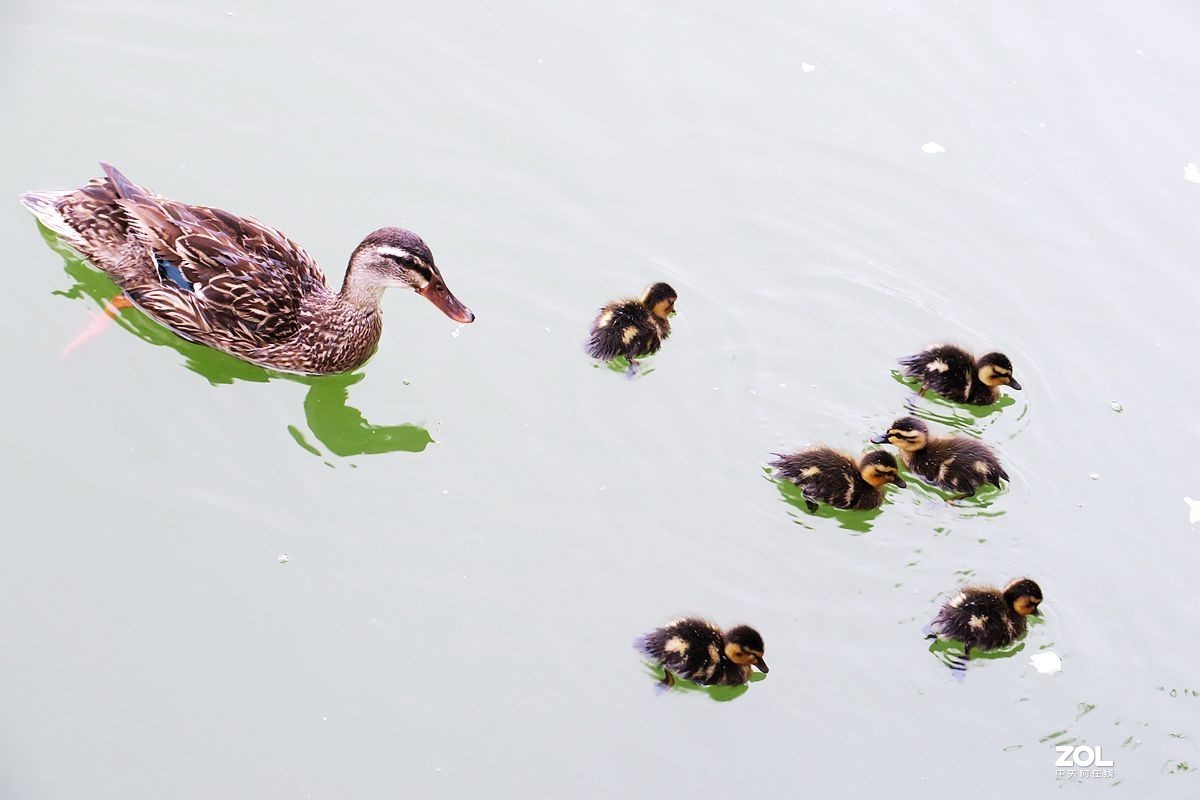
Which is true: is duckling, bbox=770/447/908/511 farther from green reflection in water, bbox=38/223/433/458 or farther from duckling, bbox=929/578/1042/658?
green reflection in water, bbox=38/223/433/458

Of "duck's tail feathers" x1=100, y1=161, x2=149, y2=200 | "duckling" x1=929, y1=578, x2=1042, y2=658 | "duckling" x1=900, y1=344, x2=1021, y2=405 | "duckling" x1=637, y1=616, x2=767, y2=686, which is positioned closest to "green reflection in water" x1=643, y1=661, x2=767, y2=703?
"duckling" x1=637, y1=616, x2=767, y2=686

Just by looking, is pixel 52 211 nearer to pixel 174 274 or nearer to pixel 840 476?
pixel 174 274

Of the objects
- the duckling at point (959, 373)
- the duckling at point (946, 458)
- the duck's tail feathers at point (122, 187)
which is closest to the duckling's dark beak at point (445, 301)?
the duck's tail feathers at point (122, 187)

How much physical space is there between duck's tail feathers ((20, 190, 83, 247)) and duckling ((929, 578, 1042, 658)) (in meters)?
3.28

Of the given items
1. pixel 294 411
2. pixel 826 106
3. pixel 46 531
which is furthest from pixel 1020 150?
pixel 46 531

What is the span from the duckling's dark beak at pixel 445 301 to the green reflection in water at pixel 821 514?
127 centimetres

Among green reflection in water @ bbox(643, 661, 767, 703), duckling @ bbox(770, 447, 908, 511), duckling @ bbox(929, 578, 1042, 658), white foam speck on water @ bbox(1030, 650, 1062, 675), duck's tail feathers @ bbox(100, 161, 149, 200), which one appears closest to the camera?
green reflection in water @ bbox(643, 661, 767, 703)

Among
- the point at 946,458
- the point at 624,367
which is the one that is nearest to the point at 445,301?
the point at 624,367

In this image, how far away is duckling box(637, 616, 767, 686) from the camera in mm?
3967

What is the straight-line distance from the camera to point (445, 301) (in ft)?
15.4

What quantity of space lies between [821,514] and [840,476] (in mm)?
182

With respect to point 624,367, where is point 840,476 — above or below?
above

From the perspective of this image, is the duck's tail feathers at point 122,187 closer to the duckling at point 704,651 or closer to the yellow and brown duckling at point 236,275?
the yellow and brown duckling at point 236,275

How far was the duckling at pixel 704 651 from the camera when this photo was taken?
397cm
